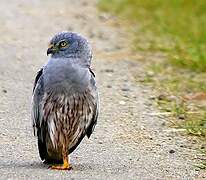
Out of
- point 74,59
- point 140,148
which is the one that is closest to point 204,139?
point 140,148

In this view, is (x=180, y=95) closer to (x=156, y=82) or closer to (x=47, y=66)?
(x=156, y=82)

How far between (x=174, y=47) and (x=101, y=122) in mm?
4104

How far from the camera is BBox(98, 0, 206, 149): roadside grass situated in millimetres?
9789

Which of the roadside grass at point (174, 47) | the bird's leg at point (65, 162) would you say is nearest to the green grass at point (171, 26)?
the roadside grass at point (174, 47)

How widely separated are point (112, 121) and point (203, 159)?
5.02 feet

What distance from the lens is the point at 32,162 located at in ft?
24.1

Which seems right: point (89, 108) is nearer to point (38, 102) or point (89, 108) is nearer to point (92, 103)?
point (92, 103)

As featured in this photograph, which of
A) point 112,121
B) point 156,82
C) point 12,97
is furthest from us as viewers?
point 156,82

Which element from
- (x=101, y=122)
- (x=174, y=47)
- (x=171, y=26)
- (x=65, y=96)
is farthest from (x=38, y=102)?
(x=171, y=26)

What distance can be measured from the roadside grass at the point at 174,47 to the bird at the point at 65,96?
1.72 metres

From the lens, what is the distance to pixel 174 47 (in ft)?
42.4

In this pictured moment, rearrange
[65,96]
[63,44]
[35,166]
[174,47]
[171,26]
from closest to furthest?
[65,96] → [63,44] → [35,166] → [174,47] → [171,26]

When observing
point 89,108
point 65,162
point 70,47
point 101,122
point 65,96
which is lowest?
point 101,122

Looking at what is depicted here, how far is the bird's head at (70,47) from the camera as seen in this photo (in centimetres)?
697
